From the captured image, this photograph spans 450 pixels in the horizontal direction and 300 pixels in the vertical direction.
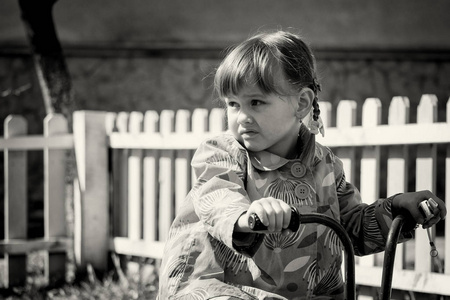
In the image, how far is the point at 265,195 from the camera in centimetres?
241

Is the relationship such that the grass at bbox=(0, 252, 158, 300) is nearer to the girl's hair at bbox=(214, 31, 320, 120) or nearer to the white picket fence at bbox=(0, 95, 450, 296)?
the white picket fence at bbox=(0, 95, 450, 296)

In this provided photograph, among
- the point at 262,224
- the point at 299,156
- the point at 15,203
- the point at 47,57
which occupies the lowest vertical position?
the point at 15,203

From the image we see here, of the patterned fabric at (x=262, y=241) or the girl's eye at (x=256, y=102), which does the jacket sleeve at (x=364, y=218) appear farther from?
the girl's eye at (x=256, y=102)

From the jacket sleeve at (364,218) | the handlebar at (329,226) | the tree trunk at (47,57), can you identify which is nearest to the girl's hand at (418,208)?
the jacket sleeve at (364,218)

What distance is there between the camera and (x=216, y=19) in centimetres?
1039

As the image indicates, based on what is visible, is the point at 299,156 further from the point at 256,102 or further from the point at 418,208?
the point at 418,208

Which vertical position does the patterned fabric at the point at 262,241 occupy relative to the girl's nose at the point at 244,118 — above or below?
below

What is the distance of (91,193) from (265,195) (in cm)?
368

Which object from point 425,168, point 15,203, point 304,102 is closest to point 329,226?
point 304,102

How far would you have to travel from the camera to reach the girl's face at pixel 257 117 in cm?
239

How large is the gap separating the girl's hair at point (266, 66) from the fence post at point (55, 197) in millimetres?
3654

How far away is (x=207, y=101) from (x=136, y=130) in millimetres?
4523

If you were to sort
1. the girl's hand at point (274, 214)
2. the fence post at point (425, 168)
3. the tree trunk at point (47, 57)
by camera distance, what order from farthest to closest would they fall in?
the tree trunk at point (47, 57), the fence post at point (425, 168), the girl's hand at point (274, 214)

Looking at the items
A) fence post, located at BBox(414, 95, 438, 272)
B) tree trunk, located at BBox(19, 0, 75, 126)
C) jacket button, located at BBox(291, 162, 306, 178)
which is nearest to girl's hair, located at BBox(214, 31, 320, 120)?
jacket button, located at BBox(291, 162, 306, 178)
